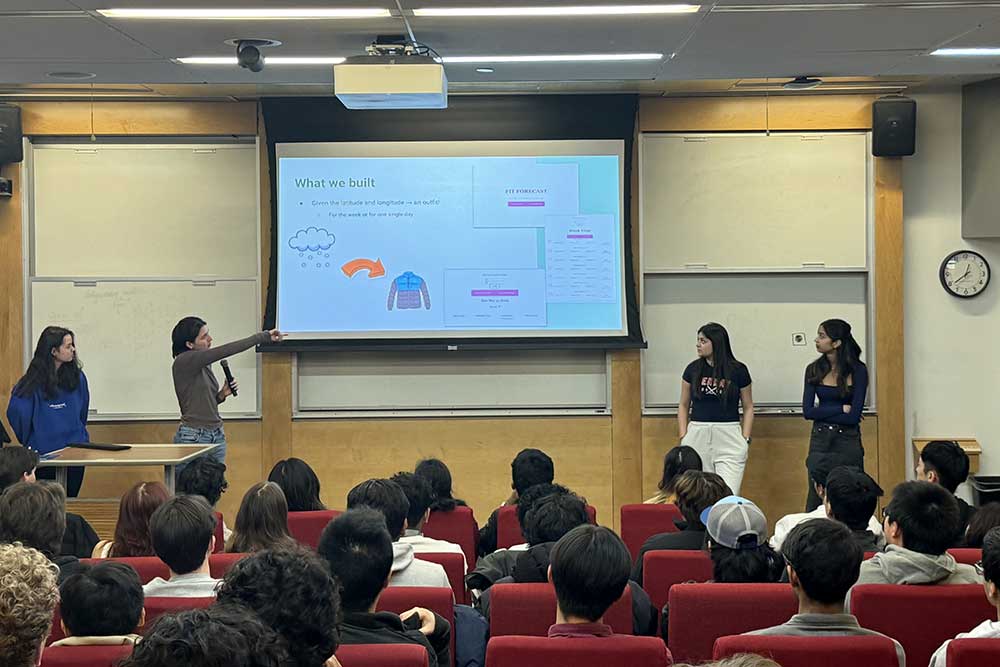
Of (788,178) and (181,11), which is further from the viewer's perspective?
(788,178)

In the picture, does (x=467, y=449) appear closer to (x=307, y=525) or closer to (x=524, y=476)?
(x=524, y=476)

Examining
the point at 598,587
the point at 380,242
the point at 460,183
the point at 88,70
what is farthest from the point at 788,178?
the point at 598,587

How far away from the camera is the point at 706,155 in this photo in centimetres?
819

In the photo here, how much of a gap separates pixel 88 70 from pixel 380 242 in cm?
238

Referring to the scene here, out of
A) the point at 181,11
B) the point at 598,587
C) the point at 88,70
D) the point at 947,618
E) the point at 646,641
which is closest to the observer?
the point at 646,641

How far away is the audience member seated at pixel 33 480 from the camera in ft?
15.5

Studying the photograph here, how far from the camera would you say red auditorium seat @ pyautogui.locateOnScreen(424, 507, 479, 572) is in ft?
17.1

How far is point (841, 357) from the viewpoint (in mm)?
7512

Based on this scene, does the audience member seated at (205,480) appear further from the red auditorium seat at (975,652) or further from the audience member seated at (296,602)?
the red auditorium seat at (975,652)

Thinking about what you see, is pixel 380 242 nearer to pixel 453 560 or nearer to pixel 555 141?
pixel 555 141

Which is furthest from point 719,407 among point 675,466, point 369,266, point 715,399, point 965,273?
point 369,266

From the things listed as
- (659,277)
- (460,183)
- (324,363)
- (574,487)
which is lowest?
(574,487)

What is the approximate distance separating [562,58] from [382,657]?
428 centimetres

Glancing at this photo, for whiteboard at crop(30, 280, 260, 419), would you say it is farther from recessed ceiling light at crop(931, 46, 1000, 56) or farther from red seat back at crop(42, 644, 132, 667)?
red seat back at crop(42, 644, 132, 667)
